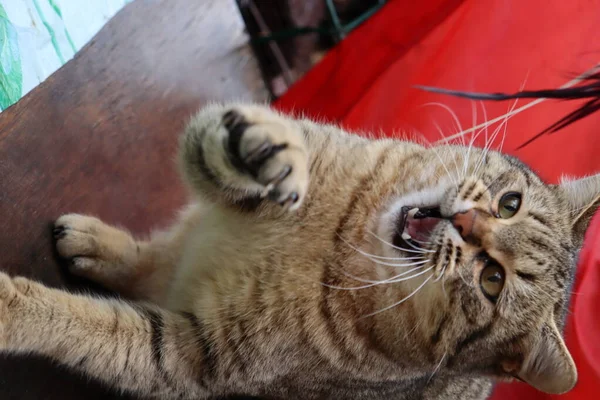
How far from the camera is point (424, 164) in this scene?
1.19m

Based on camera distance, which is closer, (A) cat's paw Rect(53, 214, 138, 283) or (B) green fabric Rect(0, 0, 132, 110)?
(B) green fabric Rect(0, 0, 132, 110)

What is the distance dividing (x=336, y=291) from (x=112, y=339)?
0.46 m

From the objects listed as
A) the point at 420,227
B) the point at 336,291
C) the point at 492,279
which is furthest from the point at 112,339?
the point at 492,279

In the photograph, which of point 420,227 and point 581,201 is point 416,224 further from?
point 581,201

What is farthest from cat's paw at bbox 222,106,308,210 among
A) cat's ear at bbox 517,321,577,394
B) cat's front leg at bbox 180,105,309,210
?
cat's ear at bbox 517,321,577,394

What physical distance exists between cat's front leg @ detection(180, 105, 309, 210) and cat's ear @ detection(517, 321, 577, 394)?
595mm

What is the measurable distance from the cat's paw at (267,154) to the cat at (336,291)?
0.09ft

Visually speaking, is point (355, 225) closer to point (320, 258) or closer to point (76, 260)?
point (320, 258)

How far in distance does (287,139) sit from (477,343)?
584 millimetres

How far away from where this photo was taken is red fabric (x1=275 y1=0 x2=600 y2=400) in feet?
5.06

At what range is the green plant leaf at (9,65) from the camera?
3.13 ft

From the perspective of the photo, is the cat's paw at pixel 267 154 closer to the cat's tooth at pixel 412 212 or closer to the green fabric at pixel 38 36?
the cat's tooth at pixel 412 212

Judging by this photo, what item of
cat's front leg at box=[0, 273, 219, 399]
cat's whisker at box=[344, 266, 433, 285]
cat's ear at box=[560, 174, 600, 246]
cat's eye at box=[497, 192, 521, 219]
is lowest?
cat's ear at box=[560, 174, 600, 246]

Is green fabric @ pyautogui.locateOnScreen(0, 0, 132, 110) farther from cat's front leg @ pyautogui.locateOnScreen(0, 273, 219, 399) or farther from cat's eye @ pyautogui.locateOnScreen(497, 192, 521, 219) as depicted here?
cat's eye @ pyautogui.locateOnScreen(497, 192, 521, 219)
